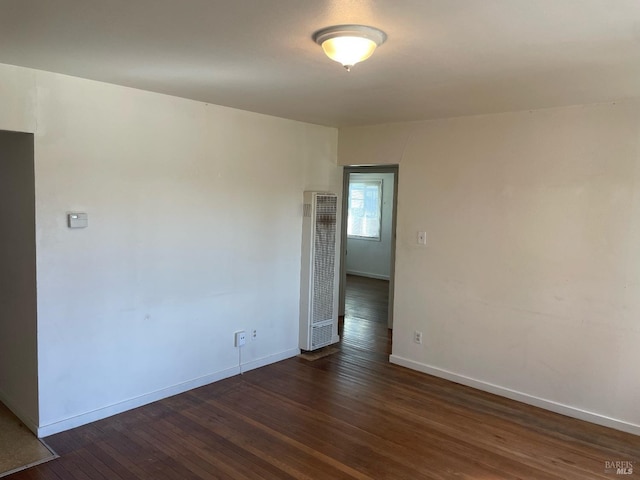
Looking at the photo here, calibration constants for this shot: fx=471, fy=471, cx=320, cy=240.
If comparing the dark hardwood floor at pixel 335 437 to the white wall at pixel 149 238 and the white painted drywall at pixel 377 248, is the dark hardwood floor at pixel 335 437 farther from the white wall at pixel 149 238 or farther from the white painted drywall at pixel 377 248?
the white painted drywall at pixel 377 248

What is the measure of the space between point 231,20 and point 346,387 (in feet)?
9.72

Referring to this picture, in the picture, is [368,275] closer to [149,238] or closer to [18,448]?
[149,238]

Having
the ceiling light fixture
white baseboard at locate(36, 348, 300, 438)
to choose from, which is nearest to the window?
white baseboard at locate(36, 348, 300, 438)

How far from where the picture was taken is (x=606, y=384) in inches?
132

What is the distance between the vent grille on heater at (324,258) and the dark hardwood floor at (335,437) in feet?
2.67

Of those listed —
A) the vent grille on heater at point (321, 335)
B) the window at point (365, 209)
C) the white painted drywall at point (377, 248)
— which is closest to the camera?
the vent grille on heater at point (321, 335)

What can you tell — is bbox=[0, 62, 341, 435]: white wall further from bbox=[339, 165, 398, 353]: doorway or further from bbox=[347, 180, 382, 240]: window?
bbox=[347, 180, 382, 240]: window

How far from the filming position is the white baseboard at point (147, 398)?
10.0 feet

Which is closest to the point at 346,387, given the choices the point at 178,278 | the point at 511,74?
the point at 178,278

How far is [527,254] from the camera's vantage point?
366 cm

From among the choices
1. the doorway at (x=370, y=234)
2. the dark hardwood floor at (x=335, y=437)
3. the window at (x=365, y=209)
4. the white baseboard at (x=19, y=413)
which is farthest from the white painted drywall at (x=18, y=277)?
the window at (x=365, y=209)

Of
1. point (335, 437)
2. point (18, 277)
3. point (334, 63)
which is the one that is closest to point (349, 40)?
point (334, 63)

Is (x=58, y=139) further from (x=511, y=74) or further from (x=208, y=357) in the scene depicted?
(x=511, y=74)

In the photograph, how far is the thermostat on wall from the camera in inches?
117
